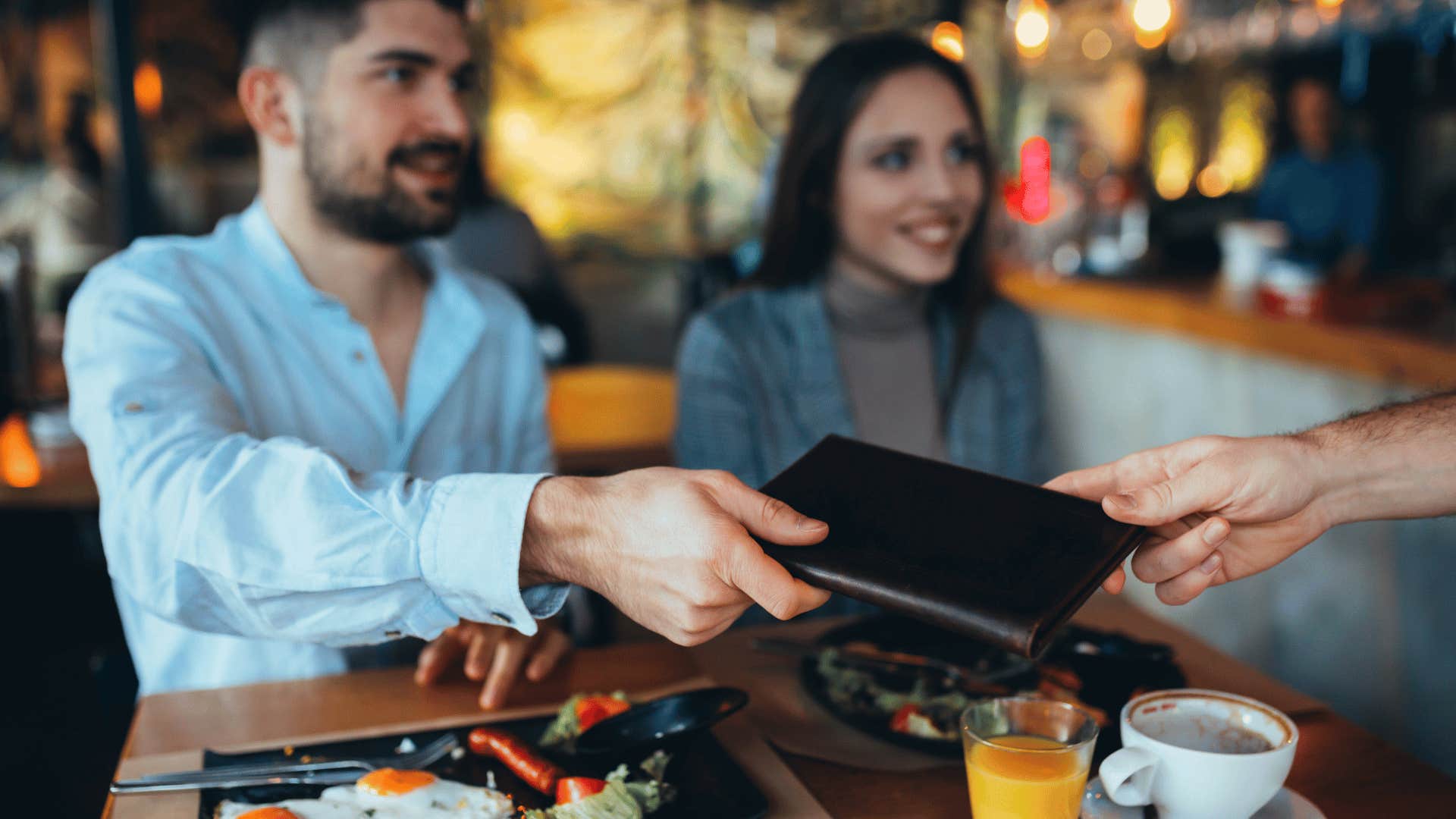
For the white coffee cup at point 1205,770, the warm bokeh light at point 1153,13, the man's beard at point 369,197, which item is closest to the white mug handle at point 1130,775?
the white coffee cup at point 1205,770

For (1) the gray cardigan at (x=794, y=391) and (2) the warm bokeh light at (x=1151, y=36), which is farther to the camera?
(2) the warm bokeh light at (x=1151, y=36)

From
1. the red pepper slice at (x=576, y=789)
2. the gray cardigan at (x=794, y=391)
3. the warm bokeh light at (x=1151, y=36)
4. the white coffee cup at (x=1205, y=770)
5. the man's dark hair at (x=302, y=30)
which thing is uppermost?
the warm bokeh light at (x=1151, y=36)

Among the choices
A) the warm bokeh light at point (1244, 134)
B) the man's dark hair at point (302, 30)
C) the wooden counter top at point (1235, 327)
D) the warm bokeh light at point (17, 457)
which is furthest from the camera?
the warm bokeh light at point (1244, 134)

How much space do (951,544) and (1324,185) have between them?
571cm

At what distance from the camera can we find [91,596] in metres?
3.54

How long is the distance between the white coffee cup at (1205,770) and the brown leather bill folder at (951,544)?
0.15m

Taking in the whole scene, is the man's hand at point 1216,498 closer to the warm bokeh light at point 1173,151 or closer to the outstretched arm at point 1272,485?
the outstretched arm at point 1272,485

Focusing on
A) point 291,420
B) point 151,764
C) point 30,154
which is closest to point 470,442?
point 291,420

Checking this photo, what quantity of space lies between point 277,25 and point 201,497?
881mm

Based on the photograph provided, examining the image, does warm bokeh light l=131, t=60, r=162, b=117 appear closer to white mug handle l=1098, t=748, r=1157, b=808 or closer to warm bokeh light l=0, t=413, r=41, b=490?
warm bokeh light l=0, t=413, r=41, b=490

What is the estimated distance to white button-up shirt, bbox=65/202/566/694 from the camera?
3.77 ft

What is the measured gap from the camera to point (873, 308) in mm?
2301

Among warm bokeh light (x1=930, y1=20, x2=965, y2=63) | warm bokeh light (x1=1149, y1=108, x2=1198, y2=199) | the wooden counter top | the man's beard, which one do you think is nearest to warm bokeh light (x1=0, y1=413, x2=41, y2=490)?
the man's beard

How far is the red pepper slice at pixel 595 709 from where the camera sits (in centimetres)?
123
